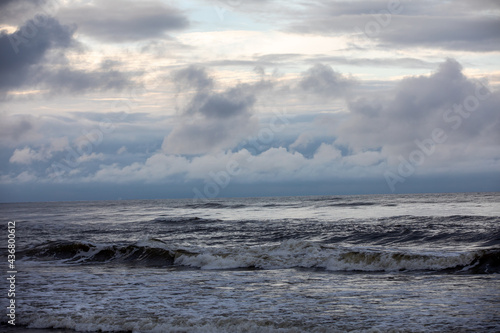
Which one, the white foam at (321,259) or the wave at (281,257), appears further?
the white foam at (321,259)

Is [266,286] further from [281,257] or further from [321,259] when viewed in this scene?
[281,257]

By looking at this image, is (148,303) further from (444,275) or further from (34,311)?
(444,275)

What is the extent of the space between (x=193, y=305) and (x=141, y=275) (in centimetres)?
629

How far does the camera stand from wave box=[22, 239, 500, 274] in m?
16.7

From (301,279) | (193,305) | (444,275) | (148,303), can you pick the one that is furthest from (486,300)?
(148,303)

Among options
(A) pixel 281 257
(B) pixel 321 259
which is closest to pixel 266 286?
(B) pixel 321 259

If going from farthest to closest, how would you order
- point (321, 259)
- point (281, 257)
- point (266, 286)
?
point (281, 257) < point (321, 259) < point (266, 286)

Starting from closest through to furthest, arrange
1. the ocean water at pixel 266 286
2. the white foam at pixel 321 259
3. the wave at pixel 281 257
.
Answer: the ocean water at pixel 266 286 < the wave at pixel 281 257 < the white foam at pixel 321 259

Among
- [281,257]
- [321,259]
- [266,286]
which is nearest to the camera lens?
[266,286]

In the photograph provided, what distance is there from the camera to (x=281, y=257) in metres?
19.3

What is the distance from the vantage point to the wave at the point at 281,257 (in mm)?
16672

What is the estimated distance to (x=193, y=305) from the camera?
11.6m

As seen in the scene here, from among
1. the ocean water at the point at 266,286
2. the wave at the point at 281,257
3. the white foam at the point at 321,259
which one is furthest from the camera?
the white foam at the point at 321,259

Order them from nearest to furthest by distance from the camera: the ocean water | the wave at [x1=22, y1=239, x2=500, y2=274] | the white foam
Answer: the ocean water
the wave at [x1=22, y1=239, x2=500, y2=274]
the white foam
